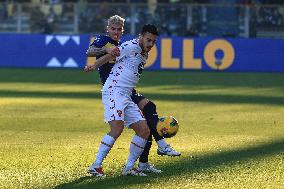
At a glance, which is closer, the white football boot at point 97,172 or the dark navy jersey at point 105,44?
the white football boot at point 97,172

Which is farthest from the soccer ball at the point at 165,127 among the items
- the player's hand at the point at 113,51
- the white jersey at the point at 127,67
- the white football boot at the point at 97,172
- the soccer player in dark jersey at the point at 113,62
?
the player's hand at the point at 113,51

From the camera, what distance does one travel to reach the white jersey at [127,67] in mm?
9836

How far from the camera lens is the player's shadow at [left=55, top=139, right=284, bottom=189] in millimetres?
9164

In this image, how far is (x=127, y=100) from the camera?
9844 mm

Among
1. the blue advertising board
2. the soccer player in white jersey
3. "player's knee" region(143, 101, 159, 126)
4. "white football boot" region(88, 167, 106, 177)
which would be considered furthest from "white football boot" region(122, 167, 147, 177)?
the blue advertising board

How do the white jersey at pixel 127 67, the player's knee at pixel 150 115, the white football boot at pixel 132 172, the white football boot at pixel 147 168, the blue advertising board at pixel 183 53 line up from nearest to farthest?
the white football boot at pixel 132 172
the white jersey at pixel 127 67
the white football boot at pixel 147 168
the player's knee at pixel 150 115
the blue advertising board at pixel 183 53

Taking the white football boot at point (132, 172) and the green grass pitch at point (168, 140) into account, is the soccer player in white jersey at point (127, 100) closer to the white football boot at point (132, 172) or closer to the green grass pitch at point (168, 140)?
the white football boot at point (132, 172)

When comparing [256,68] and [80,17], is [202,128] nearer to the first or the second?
[256,68]

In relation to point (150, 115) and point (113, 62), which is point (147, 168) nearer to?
point (150, 115)

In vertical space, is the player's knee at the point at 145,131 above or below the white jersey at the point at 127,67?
below

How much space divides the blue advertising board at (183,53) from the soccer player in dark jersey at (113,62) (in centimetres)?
2259

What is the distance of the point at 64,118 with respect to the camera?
1659cm

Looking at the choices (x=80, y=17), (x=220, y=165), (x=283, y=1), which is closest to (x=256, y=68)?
(x=283, y=1)

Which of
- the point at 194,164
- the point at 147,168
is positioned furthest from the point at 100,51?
the point at 194,164
